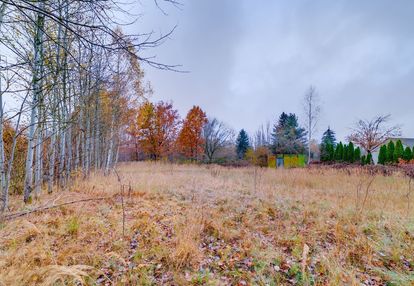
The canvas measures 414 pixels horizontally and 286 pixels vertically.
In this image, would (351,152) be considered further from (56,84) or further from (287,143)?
(56,84)

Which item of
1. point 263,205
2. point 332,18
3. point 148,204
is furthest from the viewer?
point 332,18

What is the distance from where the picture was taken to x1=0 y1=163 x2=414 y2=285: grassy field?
2.16 meters

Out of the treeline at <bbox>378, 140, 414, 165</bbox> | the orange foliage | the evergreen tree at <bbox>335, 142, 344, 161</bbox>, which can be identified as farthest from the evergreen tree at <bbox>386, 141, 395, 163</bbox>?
the orange foliage

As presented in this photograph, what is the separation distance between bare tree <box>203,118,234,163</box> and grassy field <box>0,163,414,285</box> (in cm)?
2194

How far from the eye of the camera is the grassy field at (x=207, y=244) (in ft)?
7.10

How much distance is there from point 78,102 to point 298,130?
26734 mm

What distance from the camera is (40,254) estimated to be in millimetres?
2244

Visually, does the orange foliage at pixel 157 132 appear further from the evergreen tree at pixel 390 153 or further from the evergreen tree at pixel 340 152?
the evergreen tree at pixel 390 153

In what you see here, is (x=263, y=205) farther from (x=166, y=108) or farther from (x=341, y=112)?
(x=341, y=112)

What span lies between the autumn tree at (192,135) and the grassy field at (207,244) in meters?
20.0

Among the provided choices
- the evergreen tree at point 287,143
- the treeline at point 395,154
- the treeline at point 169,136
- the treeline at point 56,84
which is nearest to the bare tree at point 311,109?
the evergreen tree at point 287,143

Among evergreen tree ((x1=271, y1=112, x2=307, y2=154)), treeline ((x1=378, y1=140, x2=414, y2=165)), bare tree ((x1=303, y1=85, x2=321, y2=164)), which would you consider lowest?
treeline ((x1=378, y1=140, x2=414, y2=165))

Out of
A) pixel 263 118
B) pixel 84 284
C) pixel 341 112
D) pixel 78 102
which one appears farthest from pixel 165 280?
pixel 263 118

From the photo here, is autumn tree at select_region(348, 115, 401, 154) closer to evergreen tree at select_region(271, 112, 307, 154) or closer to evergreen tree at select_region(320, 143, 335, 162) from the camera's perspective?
evergreen tree at select_region(320, 143, 335, 162)
